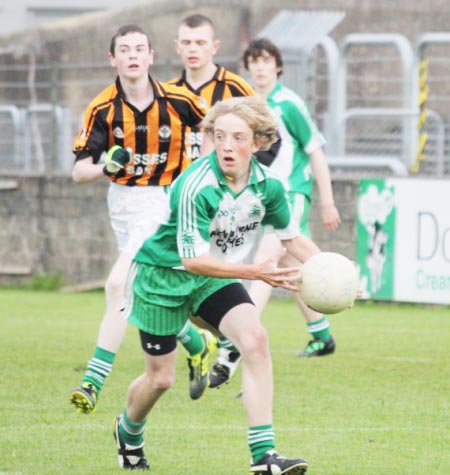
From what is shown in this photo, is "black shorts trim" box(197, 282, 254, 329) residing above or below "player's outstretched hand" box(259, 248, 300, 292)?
below

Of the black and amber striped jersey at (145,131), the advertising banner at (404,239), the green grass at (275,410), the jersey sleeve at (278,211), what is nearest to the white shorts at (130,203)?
the black and amber striped jersey at (145,131)

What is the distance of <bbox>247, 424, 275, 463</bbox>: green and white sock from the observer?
615 cm

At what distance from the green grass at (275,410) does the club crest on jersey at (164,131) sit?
1.62 metres

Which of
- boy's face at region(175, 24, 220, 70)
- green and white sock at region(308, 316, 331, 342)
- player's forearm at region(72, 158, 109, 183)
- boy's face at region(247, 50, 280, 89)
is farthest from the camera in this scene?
green and white sock at region(308, 316, 331, 342)

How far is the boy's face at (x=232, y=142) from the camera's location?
629 centimetres

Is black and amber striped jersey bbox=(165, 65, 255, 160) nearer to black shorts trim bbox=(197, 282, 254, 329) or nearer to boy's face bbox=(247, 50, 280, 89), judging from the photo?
boy's face bbox=(247, 50, 280, 89)

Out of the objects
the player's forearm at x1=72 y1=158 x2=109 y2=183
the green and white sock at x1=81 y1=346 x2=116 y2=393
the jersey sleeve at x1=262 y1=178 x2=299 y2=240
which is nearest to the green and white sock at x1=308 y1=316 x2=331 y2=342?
the green and white sock at x1=81 y1=346 x2=116 y2=393

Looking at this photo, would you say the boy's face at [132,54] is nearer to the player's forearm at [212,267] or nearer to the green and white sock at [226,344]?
the green and white sock at [226,344]

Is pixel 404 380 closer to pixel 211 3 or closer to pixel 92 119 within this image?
pixel 92 119

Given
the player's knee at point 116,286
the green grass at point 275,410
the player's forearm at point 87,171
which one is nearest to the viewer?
the green grass at point 275,410

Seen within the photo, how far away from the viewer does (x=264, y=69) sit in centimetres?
1027

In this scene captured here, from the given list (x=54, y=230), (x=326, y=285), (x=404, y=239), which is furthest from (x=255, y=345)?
(x=54, y=230)

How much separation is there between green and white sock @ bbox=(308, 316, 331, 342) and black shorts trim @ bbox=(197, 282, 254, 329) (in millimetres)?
4113

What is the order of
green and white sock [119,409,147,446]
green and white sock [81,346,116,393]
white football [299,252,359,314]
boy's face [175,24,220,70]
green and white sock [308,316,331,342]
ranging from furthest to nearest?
green and white sock [308,316,331,342] < boy's face [175,24,220,70] < green and white sock [81,346,116,393] < green and white sock [119,409,147,446] < white football [299,252,359,314]
